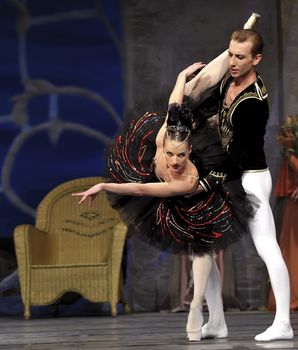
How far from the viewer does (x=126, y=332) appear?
546 centimetres

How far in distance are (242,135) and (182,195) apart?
0.38 metres

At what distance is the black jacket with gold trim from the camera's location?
4582mm

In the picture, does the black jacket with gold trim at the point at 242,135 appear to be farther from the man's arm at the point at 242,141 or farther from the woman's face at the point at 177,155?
the woman's face at the point at 177,155

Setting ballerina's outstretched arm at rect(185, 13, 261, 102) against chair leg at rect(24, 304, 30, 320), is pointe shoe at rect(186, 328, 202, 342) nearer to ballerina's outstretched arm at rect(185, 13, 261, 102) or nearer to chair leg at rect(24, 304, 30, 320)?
ballerina's outstretched arm at rect(185, 13, 261, 102)

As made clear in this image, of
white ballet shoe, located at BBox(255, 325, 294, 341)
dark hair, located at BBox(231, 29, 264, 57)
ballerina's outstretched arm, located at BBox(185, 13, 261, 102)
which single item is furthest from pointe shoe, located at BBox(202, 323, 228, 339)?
dark hair, located at BBox(231, 29, 264, 57)

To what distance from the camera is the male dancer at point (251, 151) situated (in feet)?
15.0

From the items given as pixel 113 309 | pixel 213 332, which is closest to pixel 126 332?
pixel 213 332

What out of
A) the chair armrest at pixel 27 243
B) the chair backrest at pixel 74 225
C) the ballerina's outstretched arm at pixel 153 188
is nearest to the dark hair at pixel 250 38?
the ballerina's outstretched arm at pixel 153 188

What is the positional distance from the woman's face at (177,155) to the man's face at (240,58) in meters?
0.41

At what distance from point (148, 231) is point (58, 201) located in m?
2.84

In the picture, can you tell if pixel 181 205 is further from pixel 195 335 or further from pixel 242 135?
pixel 195 335

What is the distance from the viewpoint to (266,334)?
4.59 metres

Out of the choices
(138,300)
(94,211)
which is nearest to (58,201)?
(94,211)

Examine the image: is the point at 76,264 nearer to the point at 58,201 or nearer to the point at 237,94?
the point at 58,201
